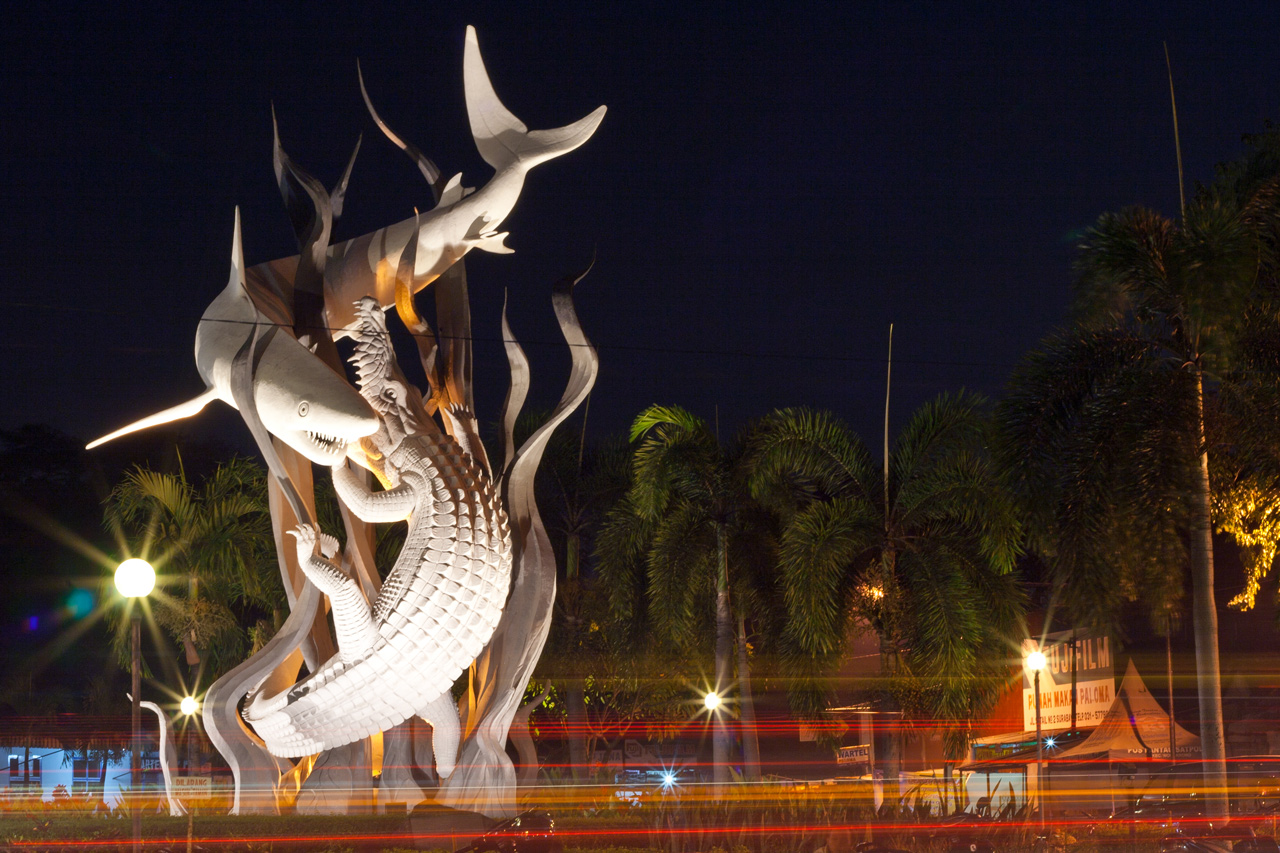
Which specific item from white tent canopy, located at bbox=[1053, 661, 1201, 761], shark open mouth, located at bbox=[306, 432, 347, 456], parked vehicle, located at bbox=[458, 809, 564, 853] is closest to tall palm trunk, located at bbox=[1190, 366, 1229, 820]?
parked vehicle, located at bbox=[458, 809, 564, 853]

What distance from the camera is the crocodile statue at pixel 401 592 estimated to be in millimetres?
11734

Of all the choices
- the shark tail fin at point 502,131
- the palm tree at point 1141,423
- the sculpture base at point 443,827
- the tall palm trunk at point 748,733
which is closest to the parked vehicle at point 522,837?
the sculpture base at point 443,827

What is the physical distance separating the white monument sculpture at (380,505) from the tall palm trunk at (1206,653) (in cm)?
630

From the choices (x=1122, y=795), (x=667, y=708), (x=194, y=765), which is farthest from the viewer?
(x=194, y=765)

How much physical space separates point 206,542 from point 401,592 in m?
12.3

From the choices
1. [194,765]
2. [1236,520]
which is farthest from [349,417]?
[194,765]

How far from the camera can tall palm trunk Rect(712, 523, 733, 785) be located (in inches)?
753

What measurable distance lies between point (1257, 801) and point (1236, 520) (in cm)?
749

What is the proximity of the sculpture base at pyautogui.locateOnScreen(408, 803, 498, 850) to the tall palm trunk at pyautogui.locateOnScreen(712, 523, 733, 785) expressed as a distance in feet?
26.8

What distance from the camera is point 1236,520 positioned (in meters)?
12.3

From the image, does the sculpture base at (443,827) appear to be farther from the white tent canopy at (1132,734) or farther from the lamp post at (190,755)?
the white tent canopy at (1132,734)

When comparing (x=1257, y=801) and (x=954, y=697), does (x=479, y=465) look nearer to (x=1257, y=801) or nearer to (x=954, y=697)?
(x=954, y=697)

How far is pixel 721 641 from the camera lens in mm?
19281

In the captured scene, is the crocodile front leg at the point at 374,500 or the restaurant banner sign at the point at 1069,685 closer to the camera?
the crocodile front leg at the point at 374,500
